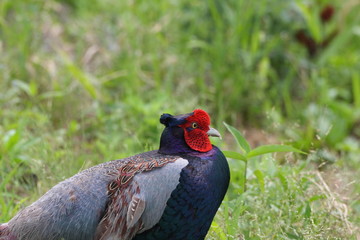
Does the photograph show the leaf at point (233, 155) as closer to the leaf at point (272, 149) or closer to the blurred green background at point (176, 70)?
the leaf at point (272, 149)

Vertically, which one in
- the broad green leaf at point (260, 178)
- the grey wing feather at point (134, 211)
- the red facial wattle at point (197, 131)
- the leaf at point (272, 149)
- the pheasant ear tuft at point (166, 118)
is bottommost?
the broad green leaf at point (260, 178)

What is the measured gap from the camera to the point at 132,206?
2.62 m

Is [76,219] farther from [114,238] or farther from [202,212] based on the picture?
[202,212]

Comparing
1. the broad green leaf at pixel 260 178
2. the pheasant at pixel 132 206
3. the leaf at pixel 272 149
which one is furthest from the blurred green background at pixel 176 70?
the pheasant at pixel 132 206

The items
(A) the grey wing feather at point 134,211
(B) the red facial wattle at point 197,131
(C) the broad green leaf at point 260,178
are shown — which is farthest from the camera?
(C) the broad green leaf at point 260,178

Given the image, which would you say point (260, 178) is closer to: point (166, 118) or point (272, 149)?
point (272, 149)

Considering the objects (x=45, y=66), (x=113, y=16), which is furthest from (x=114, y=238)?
(x=113, y=16)

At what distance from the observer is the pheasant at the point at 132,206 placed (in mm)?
2627

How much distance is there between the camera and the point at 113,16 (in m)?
5.78

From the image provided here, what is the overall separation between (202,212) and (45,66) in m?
2.76

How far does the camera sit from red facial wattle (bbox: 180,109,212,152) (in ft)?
9.41

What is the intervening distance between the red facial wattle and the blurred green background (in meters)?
0.91

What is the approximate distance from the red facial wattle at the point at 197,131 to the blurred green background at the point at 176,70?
91 centimetres

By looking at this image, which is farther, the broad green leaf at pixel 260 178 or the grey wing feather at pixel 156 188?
the broad green leaf at pixel 260 178
